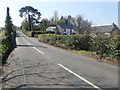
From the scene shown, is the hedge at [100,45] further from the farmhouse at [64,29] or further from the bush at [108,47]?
the farmhouse at [64,29]

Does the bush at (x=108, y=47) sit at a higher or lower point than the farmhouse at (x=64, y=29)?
lower

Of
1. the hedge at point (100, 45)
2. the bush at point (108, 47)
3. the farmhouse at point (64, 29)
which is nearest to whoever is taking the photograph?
the bush at point (108, 47)

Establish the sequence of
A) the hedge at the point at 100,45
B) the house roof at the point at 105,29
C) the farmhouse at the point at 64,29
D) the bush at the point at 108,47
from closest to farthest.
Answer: the bush at the point at 108,47, the hedge at the point at 100,45, the house roof at the point at 105,29, the farmhouse at the point at 64,29

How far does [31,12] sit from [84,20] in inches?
1535

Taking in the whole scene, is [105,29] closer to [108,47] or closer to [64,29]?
[64,29]

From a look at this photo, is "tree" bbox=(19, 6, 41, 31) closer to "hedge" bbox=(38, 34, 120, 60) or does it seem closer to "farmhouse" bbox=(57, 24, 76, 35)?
"farmhouse" bbox=(57, 24, 76, 35)

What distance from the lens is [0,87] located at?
24.2ft

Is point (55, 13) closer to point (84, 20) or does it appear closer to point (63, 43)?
point (84, 20)

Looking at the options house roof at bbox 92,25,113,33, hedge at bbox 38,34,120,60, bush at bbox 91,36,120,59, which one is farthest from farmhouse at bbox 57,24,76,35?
bush at bbox 91,36,120,59

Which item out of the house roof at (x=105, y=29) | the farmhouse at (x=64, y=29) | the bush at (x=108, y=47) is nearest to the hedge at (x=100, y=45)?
the bush at (x=108, y=47)

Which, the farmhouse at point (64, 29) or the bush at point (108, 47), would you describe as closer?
the bush at point (108, 47)

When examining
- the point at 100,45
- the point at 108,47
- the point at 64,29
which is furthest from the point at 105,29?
the point at 108,47

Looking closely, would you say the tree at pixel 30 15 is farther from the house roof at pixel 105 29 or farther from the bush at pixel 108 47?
the bush at pixel 108 47

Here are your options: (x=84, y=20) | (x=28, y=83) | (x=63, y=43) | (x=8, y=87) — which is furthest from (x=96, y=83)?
(x=84, y=20)
